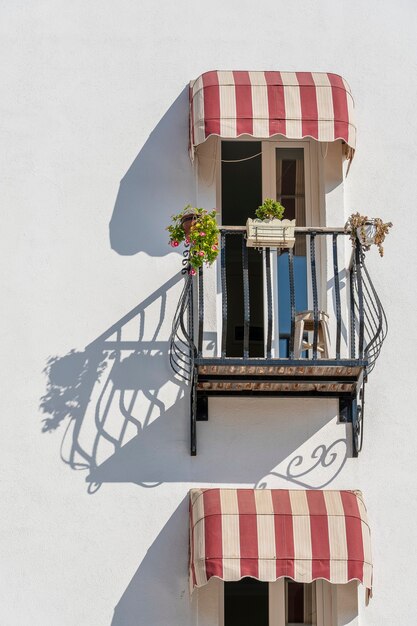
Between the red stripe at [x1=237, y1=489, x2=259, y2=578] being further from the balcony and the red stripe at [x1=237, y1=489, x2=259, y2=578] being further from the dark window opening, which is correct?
the dark window opening

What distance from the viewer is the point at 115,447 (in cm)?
1160

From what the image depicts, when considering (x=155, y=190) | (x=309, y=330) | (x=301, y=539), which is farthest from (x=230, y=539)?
(x=155, y=190)

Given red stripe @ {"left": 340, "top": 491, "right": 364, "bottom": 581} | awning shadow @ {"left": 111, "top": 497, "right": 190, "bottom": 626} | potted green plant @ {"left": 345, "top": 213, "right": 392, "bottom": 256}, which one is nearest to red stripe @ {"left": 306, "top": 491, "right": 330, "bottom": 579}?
red stripe @ {"left": 340, "top": 491, "right": 364, "bottom": 581}

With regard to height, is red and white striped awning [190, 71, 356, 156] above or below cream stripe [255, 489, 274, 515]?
above

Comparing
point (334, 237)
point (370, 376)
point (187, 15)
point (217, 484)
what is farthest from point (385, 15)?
point (217, 484)

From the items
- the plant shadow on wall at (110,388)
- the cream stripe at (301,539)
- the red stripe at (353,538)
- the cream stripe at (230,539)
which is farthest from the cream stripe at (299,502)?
the plant shadow on wall at (110,388)

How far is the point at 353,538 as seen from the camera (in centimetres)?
1080

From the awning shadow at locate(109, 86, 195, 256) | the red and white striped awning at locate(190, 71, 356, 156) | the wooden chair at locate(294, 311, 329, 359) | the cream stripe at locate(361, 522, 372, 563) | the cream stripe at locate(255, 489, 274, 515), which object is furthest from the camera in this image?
the awning shadow at locate(109, 86, 195, 256)

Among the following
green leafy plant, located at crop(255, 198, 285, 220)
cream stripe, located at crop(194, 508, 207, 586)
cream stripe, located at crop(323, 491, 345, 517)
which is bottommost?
cream stripe, located at crop(194, 508, 207, 586)

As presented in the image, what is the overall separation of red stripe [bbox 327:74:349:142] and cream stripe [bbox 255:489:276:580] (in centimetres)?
331

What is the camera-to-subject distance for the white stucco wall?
11.3 meters

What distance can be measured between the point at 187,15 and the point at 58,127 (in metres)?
1.69

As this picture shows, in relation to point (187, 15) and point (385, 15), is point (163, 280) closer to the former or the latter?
point (187, 15)

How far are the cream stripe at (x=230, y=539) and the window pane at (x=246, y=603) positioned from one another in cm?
97
